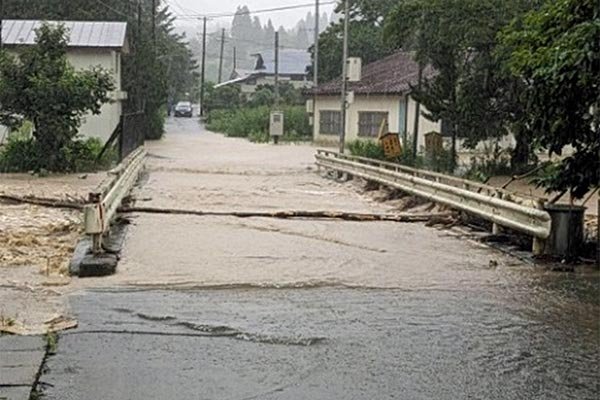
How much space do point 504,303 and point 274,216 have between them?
8470 millimetres

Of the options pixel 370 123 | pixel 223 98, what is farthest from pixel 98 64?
pixel 223 98

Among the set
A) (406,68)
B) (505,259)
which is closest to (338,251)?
(505,259)

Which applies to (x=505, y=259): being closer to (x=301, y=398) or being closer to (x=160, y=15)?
(x=301, y=398)

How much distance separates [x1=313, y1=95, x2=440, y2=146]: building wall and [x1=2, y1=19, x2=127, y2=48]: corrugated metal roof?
14.9 m

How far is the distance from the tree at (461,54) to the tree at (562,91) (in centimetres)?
1433

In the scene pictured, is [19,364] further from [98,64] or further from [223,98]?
[223,98]

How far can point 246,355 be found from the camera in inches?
296

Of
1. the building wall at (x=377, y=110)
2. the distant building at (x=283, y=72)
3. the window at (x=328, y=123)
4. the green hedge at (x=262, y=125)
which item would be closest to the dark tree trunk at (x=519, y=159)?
the building wall at (x=377, y=110)

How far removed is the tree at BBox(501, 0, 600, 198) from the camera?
37.4ft

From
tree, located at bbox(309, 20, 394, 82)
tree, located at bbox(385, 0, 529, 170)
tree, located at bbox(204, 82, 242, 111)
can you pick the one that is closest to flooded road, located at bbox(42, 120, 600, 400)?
tree, located at bbox(385, 0, 529, 170)

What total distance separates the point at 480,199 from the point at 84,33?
30.1m

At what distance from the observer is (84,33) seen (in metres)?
42.2

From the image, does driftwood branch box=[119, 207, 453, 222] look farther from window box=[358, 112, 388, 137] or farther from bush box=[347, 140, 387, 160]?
window box=[358, 112, 388, 137]

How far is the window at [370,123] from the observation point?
55062 mm
